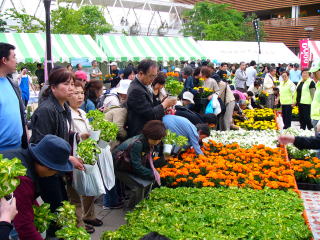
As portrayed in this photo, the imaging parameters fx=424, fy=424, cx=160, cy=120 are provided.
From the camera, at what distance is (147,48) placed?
2220 cm

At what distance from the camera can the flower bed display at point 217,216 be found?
3826 mm

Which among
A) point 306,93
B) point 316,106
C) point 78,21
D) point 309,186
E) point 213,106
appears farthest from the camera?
point 78,21

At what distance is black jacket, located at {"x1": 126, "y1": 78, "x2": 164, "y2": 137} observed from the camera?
5379mm

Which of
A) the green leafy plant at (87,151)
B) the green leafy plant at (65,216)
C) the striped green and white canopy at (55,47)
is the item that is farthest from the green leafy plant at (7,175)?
the striped green and white canopy at (55,47)

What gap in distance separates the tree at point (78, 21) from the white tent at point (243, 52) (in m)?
8.90

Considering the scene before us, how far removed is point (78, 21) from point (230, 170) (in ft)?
87.5

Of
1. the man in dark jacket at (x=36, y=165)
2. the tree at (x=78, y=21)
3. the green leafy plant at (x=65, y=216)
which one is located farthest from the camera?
the tree at (x=78, y=21)

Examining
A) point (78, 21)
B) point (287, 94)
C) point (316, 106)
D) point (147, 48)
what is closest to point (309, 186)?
point (316, 106)

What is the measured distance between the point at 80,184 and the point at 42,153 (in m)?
1.54

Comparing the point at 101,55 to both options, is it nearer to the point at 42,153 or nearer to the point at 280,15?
the point at 42,153

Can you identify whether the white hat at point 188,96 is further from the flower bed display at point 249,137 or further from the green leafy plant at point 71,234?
the green leafy plant at point 71,234

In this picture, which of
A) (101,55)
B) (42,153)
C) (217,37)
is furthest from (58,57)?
(217,37)

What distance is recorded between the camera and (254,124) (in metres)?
11.1

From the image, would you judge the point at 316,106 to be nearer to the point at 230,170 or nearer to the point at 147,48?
the point at 230,170
